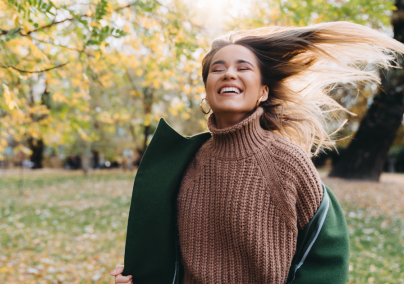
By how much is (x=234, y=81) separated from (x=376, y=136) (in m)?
10.1

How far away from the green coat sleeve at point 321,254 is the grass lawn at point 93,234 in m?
3.57

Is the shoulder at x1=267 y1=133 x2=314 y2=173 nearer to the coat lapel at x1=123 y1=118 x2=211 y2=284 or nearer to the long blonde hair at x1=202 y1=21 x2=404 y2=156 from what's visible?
the long blonde hair at x1=202 y1=21 x2=404 y2=156

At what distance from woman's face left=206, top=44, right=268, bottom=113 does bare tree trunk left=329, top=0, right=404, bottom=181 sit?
9260mm

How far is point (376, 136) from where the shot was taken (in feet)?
32.7

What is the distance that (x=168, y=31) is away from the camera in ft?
11.5

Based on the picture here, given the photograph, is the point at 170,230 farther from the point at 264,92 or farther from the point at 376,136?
the point at 376,136

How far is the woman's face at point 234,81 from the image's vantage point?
161 cm

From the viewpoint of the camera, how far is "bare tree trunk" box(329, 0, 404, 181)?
373 inches

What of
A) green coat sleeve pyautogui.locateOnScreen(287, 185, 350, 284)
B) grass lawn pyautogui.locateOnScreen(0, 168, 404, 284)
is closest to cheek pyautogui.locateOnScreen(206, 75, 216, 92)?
green coat sleeve pyautogui.locateOnScreen(287, 185, 350, 284)

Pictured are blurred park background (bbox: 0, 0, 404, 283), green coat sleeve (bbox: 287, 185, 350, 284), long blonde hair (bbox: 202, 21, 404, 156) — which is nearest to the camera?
green coat sleeve (bbox: 287, 185, 350, 284)

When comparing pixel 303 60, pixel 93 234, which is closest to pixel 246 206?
pixel 303 60

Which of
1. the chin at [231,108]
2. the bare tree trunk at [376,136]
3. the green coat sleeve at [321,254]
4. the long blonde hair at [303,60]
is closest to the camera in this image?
the green coat sleeve at [321,254]

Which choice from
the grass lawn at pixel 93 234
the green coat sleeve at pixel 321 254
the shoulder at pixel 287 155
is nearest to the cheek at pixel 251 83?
the shoulder at pixel 287 155

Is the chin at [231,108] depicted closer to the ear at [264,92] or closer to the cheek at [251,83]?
the cheek at [251,83]
